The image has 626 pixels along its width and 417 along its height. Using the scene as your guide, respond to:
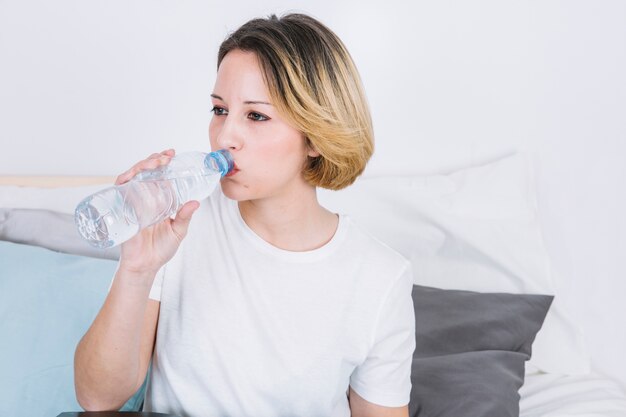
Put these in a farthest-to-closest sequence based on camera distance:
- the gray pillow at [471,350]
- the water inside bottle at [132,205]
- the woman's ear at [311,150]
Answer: the gray pillow at [471,350], the woman's ear at [311,150], the water inside bottle at [132,205]

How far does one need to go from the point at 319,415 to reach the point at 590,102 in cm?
122

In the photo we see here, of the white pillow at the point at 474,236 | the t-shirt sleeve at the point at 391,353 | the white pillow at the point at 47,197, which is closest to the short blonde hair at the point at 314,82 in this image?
the t-shirt sleeve at the point at 391,353

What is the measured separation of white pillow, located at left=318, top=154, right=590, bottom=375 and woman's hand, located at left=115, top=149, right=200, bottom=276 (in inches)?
32.4

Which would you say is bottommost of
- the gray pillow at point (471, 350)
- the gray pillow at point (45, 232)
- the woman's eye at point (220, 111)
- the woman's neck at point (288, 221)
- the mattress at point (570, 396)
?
the mattress at point (570, 396)

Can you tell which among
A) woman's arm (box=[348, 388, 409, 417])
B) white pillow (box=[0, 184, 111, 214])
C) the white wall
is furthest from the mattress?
white pillow (box=[0, 184, 111, 214])

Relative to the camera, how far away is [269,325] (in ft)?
3.74

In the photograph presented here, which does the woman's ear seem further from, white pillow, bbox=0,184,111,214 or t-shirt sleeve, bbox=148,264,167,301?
white pillow, bbox=0,184,111,214

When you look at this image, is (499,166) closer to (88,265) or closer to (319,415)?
(319,415)

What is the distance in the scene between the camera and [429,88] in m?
1.92

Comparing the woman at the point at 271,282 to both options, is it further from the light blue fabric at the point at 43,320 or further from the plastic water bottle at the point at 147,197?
the light blue fabric at the point at 43,320

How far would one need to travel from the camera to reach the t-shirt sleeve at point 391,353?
1182 millimetres

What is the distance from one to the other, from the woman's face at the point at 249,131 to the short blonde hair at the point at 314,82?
2 cm

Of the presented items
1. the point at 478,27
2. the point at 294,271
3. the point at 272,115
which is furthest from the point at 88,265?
the point at 478,27

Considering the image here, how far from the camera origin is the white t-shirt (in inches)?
44.4
